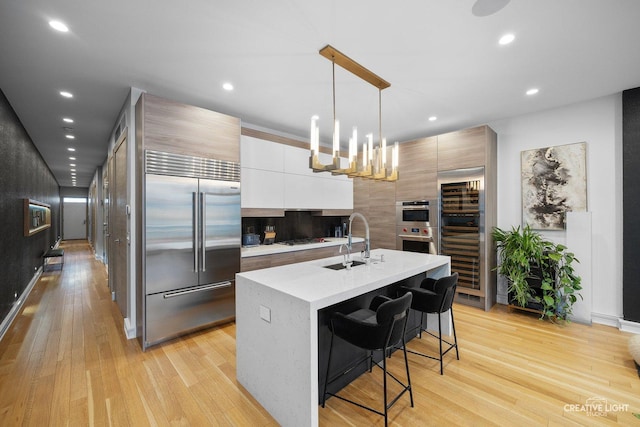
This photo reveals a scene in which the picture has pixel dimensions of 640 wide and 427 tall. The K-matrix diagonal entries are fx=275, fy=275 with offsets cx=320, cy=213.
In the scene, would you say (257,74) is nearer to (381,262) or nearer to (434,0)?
(434,0)

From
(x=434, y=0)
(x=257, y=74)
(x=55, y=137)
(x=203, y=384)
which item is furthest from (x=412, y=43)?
(x=55, y=137)

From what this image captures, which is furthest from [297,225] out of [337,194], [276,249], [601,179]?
[601,179]

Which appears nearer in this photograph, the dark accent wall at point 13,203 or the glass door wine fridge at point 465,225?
the dark accent wall at point 13,203

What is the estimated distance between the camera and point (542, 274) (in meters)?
3.59

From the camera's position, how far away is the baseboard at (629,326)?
315 cm

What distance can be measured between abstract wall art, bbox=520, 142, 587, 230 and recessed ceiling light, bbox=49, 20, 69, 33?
5.26 meters

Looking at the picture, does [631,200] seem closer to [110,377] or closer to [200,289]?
[200,289]

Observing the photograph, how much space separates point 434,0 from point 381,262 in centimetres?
211

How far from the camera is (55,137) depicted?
5086 mm

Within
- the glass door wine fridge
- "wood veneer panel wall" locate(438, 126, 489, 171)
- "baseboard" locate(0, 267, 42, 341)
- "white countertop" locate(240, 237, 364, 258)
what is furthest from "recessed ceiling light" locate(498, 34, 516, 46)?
"baseboard" locate(0, 267, 42, 341)

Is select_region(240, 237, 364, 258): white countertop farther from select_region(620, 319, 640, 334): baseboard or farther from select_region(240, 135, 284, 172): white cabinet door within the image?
select_region(620, 319, 640, 334): baseboard

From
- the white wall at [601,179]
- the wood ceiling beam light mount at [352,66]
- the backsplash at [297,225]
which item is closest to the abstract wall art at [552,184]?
the white wall at [601,179]

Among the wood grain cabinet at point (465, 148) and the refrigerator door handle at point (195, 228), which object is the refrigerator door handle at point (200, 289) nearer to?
the refrigerator door handle at point (195, 228)

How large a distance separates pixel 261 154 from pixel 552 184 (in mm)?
4031
